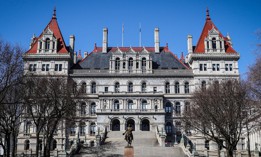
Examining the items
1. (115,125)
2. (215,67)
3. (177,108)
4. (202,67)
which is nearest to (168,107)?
(177,108)

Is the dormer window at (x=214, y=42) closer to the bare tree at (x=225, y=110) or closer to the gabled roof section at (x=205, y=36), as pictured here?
the gabled roof section at (x=205, y=36)

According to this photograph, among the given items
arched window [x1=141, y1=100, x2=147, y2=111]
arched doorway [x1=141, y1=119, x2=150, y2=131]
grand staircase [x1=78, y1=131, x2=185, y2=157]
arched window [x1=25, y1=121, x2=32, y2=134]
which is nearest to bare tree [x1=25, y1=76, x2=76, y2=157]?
grand staircase [x1=78, y1=131, x2=185, y2=157]

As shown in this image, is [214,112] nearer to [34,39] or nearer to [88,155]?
[88,155]

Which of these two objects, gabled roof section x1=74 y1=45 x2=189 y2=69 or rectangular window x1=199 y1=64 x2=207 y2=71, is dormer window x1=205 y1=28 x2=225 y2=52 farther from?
gabled roof section x1=74 y1=45 x2=189 y2=69

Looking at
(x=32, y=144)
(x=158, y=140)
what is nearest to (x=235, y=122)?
(x=158, y=140)

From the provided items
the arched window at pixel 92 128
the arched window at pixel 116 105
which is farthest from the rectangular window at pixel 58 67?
the arched window at pixel 116 105

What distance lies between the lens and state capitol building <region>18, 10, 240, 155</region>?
6238 centimetres

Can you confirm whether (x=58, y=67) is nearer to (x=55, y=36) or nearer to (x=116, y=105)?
(x=55, y=36)

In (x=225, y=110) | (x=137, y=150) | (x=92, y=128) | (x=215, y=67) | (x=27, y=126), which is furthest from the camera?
(x=215, y=67)

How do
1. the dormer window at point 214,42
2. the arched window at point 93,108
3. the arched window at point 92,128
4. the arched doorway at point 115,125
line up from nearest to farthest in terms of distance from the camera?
the arched doorway at point 115,125 < the arched window at point 92,128 < the arched window at point 93,108 < the dormer window at point 214,42

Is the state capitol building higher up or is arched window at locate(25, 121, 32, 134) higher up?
the state capitol building

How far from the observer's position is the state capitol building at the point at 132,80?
2456 inches

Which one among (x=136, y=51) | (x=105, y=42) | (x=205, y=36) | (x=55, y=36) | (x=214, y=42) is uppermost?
(x=205, y=36)

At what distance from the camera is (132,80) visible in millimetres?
66250
